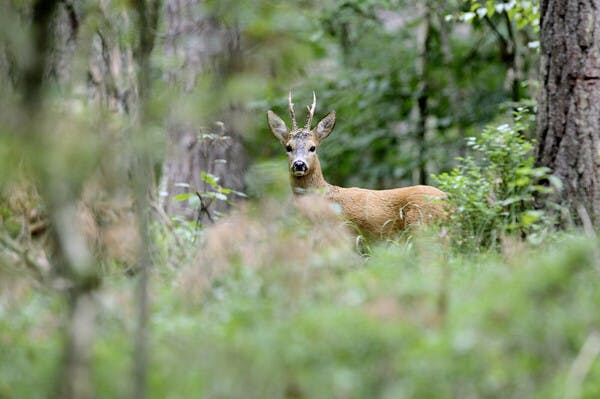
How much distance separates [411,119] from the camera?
1328 centimetres

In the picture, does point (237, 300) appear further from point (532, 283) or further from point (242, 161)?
point (242, 161)

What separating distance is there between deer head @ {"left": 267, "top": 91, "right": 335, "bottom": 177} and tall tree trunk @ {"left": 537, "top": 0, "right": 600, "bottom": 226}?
2955 millimetres

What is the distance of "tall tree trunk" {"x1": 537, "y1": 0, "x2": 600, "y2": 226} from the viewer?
5.60 m

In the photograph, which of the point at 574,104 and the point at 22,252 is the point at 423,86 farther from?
the point at 22,252

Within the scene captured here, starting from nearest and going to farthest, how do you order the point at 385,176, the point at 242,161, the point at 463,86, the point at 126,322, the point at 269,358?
the point at 269,358 → the point at 126,322 → the point at 242,161 → the point at 463,86 → the point at 385,176

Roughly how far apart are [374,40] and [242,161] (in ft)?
20.7

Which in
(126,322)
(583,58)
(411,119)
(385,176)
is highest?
(583,58)

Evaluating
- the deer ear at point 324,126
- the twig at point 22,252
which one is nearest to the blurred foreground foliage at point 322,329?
the twig at point 22,252

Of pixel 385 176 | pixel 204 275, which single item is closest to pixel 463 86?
pixel 385 176

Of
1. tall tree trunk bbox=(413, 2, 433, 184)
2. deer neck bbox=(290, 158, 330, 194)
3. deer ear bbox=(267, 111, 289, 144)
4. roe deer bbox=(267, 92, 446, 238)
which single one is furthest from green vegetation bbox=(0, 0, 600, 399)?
tall tree trunk bbox=(413, 2, 433, 184)

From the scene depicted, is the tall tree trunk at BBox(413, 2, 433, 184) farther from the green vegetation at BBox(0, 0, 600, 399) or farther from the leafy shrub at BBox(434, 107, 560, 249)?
the green vegetation at BBox(0, 0, 600, 399)

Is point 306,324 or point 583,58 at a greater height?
A: point 583,58

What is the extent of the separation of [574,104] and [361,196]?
2789 mm

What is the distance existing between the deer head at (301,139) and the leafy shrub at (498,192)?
2.62 metres
